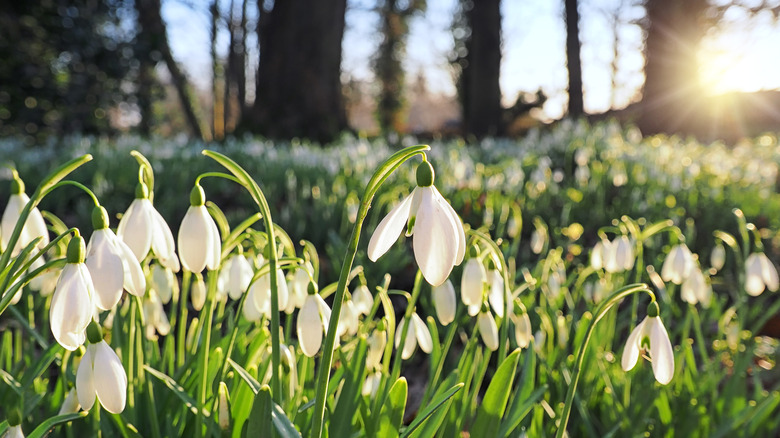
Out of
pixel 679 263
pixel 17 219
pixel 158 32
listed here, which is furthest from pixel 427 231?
pixel 158 32

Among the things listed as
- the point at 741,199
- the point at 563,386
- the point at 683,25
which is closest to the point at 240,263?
the point at 563,386

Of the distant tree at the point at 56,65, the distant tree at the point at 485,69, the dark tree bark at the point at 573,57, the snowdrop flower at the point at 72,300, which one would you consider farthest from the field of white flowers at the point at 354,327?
the distant tree at the point at 56,65

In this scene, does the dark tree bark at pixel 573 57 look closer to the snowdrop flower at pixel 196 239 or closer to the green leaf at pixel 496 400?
the green leaf at pixel 496 400

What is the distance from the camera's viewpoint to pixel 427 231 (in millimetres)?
737

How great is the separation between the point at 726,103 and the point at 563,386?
14.0 metres

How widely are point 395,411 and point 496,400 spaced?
182 millimetres

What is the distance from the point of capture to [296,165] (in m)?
4.57

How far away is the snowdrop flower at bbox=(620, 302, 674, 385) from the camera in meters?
0.99

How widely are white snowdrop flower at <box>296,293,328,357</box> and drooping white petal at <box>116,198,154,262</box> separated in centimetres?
26

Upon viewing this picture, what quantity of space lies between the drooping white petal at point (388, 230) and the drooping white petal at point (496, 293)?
1.74ft

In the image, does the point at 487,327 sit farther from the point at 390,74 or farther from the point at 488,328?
the point at 390,74

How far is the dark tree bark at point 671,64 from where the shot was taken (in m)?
11.9

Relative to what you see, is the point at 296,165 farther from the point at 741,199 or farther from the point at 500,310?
the point at 500,310

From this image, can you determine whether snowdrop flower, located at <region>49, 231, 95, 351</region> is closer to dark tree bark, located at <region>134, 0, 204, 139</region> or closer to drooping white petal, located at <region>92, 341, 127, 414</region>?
drooping white petal, located at <region>92, 341, 127, 414</region>
